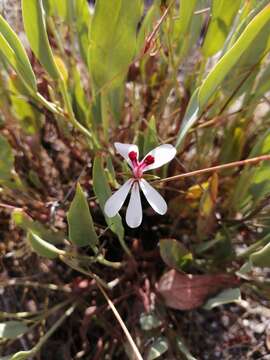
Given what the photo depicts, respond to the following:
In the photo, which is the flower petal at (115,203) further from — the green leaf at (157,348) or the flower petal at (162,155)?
the green leaf at (157,348)

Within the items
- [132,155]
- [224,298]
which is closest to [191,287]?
[224,298]

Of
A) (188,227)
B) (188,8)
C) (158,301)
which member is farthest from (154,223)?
(188,8)

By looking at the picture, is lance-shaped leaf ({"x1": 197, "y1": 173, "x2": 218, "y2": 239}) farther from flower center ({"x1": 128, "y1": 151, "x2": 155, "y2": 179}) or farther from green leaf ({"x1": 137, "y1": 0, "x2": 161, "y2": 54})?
green leaf ({"x1": 137, "y1": 0, "x2": 161, "y2": 54})

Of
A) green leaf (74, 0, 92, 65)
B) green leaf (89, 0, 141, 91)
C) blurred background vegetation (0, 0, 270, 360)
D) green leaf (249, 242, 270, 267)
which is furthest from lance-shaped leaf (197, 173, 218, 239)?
green leaf (74, 0, 92, 65)

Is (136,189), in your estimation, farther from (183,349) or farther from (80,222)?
(183,349)

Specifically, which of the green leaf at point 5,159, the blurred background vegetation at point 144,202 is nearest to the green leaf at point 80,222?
the blurred background vegetation at point 144,202

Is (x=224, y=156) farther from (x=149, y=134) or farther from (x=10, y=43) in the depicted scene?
(x=10, y=43)
